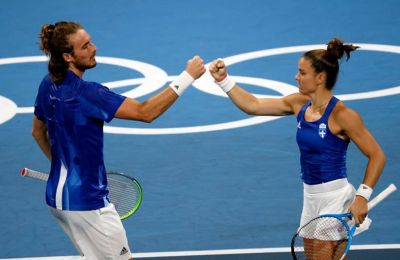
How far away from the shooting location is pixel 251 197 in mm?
10383

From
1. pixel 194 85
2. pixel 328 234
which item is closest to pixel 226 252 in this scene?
pixel 328 234

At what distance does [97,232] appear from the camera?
6.95 m

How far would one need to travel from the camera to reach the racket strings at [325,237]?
707cm

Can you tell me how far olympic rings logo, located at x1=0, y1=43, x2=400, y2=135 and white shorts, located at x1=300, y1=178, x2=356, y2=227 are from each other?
488 cm

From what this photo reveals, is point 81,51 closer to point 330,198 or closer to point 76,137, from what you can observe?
point 76,137

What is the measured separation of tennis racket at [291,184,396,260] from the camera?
22.9 feet

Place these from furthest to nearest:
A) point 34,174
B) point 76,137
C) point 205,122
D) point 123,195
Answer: point 205,122 < point 123,195 < point 34,174 < point 76,137

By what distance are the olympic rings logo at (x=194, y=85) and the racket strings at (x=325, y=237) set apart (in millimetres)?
5011

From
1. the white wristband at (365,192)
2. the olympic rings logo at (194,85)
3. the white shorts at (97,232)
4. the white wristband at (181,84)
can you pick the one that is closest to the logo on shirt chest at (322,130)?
the white wristband at (365,192)

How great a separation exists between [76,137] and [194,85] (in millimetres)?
6952

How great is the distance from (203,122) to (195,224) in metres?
2.74

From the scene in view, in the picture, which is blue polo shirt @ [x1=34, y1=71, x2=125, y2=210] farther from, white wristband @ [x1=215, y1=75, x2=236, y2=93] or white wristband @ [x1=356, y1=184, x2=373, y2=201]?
white wristband @ [x1=356, y1=184, x2=373, y2=201]

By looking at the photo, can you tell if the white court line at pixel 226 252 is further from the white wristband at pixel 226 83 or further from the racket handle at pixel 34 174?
the racket handle at pixel 34 174

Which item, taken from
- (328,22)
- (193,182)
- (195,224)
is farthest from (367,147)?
(328,22)
